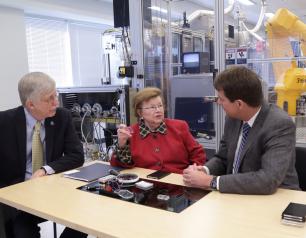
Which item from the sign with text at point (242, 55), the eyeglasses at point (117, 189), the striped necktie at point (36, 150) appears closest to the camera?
the eyeglasses at point (117, 189)

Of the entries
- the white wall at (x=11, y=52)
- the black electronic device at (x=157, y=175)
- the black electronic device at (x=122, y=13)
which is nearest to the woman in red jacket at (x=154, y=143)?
the black electronic device at (x=157, y=175)

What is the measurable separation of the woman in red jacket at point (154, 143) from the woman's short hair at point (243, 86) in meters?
0.57

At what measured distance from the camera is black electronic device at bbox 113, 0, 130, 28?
3.63 metres

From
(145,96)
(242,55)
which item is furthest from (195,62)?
(145,96)

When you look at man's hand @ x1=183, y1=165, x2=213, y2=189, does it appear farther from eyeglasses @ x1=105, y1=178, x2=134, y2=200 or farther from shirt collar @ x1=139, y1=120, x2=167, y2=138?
shirt collar @ x1=139, y1=120, x2=167, y2=138

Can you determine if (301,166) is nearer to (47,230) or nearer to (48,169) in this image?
(48,169)

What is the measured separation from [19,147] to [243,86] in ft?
4.17

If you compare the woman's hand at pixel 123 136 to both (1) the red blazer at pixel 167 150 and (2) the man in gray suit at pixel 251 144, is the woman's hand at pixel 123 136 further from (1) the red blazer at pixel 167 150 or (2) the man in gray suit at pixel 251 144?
(2) the man in gray suit at pixel 251 144

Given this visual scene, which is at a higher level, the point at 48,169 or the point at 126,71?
the point at 126,71

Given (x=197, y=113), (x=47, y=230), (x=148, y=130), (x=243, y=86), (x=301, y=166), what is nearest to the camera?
(x=243, y=86)

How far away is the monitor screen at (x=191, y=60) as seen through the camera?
3.32 metres

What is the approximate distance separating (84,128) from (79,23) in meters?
3.54

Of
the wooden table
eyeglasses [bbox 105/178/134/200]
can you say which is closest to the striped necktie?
the wooden table

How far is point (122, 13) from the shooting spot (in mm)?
3654
